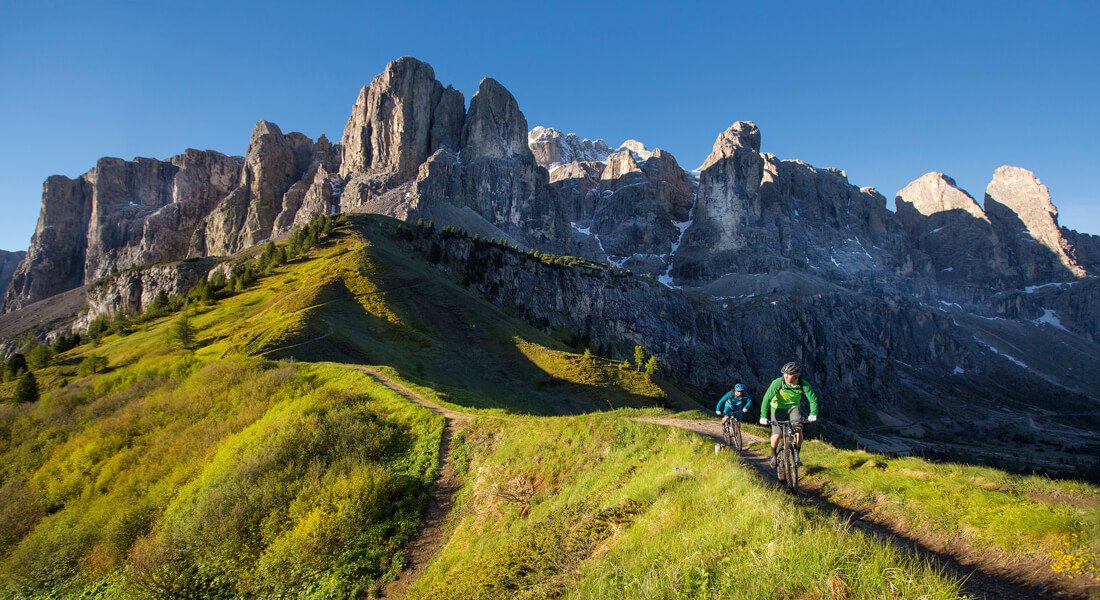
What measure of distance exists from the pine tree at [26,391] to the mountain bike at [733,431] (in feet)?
149

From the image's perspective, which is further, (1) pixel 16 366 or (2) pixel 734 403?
(1) pixel 16 366

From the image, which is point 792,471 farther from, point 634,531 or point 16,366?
point 16,366

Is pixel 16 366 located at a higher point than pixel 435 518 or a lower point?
lower

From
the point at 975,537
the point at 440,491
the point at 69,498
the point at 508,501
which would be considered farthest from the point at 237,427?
the point at 975,537

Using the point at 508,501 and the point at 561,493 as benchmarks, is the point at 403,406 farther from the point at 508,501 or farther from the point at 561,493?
the point at 561,493

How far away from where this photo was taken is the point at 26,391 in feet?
120

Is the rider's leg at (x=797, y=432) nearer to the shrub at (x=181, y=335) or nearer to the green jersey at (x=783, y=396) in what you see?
the green jersey at (x=783, y=396)

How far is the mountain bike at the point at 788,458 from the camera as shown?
11016 millimetres

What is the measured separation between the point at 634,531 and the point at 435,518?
23.1 ft

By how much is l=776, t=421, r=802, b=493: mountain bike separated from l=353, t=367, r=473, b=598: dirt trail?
8.41 m

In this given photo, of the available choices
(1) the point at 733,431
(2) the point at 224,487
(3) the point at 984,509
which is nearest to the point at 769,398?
(3) the point at 984,509

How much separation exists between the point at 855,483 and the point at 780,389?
2.51 meters

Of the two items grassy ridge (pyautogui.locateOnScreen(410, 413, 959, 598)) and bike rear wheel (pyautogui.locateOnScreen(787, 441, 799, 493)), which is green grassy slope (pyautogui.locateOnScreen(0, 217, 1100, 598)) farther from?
bike rear wheel (pyautogui.locateOnScreen(787, 441, 799, 493))

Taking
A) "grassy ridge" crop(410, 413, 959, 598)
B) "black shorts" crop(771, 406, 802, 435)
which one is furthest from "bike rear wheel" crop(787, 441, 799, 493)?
"grassy ridge" crop(410, 413, 959, 598)
